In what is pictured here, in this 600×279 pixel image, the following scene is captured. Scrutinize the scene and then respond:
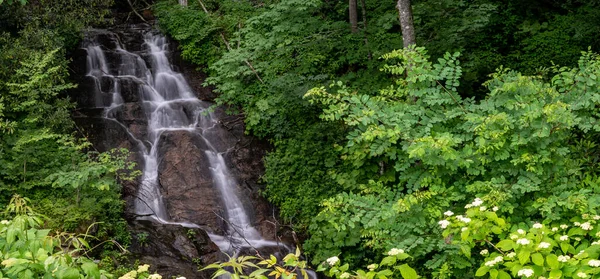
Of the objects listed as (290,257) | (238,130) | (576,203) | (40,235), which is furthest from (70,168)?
(576,203)

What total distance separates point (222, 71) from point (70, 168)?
A: 4172mm

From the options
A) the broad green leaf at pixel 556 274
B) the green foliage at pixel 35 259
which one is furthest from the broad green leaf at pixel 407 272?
the green foliage at pixel 35 259

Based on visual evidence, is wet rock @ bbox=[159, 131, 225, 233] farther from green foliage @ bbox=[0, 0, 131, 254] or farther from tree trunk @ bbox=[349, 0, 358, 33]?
tree trunk @ bbox=[349, 0, 358, 33]

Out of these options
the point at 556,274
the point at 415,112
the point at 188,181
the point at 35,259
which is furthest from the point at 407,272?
the point at 188,181

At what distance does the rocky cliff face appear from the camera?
→ 27.5 ft

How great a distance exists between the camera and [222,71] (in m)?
11.4

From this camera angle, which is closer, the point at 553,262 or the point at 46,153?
the point at 553,262

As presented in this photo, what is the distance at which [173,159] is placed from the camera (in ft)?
33.9

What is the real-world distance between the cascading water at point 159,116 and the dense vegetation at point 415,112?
2.51ft

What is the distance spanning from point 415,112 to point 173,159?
251 inches

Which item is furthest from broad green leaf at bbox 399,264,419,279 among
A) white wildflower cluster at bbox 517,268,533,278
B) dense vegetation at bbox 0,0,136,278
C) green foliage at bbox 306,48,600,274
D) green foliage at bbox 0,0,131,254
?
green foliage at bbox 0,0,131,254

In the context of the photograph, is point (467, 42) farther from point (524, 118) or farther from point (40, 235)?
point (40, 235)

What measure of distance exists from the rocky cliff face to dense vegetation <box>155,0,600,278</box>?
520mm

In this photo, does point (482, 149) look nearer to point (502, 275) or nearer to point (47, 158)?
point (502, 275)
